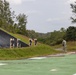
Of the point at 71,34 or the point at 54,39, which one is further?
the point at 54,39

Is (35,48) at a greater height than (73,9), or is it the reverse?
(73,9)

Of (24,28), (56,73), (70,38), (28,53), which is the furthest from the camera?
(24,28)

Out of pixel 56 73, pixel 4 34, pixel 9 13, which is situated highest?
pixel 9 13

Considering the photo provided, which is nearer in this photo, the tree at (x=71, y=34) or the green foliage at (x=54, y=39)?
the tree at (x=71, y=34)

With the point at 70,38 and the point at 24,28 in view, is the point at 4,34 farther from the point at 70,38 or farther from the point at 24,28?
the point at 24,28

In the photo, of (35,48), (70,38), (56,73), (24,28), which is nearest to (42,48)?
(35,48)

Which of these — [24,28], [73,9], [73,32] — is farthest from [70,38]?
[24,28]

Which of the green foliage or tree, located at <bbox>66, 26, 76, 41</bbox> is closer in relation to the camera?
tree, located at <bbox>66, 26, 76, 41</bbox>

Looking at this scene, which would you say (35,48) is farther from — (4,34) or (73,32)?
(73,32)

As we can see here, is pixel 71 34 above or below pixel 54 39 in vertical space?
above

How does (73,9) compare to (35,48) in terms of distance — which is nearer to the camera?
(35,48)

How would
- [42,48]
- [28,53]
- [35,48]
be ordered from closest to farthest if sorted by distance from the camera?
1. [28,53]
2. [35,48]
3. [42,48]

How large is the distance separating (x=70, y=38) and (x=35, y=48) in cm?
3263

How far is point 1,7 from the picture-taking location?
2763 inches
